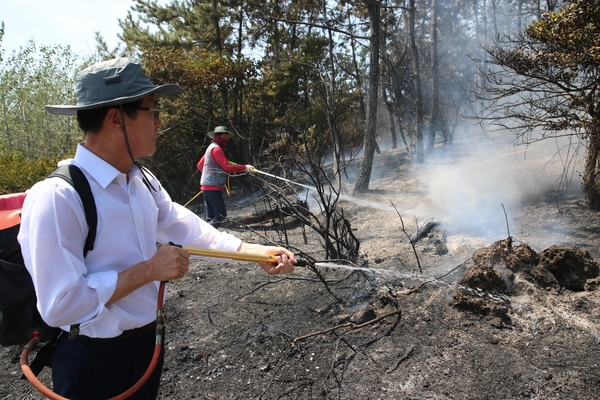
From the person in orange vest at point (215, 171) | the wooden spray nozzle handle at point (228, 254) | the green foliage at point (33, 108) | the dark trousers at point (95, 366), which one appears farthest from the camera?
the green foliage at point (33, 108)

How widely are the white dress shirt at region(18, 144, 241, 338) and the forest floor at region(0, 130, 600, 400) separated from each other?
1753 mm

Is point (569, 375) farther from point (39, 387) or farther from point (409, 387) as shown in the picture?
point (39, 387)

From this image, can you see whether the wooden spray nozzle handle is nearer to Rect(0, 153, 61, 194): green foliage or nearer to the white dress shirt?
the white dress shirt

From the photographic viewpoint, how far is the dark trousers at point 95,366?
1601 mm

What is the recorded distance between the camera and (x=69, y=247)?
55.0 inches

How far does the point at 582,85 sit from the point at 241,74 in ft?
33.9

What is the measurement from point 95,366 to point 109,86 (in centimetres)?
107

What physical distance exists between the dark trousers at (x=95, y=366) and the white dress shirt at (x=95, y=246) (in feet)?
0.23

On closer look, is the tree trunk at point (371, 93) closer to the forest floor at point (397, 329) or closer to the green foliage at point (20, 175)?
the forest floor at point (397, 329)

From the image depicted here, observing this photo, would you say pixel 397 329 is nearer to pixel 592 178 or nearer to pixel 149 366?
pixel 149 366

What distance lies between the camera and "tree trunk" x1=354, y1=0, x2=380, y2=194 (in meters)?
10.7

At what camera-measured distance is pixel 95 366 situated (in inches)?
63.6

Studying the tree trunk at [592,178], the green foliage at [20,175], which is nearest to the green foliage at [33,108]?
the green foliage at [20,175]

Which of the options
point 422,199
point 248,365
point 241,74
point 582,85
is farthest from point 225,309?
point 241,74
